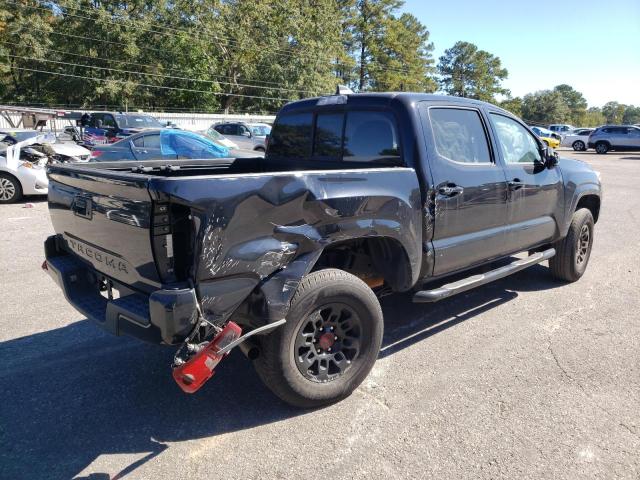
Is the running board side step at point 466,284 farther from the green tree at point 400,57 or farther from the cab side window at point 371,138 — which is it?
the green tree at point 400,57

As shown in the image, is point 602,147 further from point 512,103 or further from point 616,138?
point 512,103

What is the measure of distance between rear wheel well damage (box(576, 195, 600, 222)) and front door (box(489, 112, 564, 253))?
91 cm

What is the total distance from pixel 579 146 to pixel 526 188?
1434 inches

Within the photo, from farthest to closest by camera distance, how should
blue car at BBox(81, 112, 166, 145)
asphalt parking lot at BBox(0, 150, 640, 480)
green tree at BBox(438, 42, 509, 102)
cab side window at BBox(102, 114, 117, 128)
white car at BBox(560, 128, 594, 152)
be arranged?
1. green tree at BBox(438, 42, 509, 102)
2. white car at BBox(560, 128, 594, 152)
3. cab side window at BBox(102, 114, 117, 128)
4. blue car at BBox(81, 112, 166, 145)
5. asphalt parking lot at BBox(0, 150, 640, 480)

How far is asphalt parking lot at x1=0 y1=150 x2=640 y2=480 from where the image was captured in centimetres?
264

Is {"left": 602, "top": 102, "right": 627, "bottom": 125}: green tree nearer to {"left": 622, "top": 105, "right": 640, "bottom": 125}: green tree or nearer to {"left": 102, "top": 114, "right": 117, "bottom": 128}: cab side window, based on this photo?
{"left": 622, "top": 105, "right": 640, "bottom": 125}: green tree

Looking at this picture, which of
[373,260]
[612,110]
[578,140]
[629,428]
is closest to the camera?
Result: [629,428]

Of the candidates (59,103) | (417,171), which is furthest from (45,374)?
(59,103)

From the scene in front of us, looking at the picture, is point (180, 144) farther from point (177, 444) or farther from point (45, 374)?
point (177, 444)

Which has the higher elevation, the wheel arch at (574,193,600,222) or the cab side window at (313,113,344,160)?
the cab side window at (313,113,344,160)

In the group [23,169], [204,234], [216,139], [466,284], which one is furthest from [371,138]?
[216,139]

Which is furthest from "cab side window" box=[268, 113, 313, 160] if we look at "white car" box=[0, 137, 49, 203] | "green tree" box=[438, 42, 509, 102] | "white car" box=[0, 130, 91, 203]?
"green tree" box=[438, 42, 509, 102]

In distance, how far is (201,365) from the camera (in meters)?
2.49

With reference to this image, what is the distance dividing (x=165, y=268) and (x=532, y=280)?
187 inches
